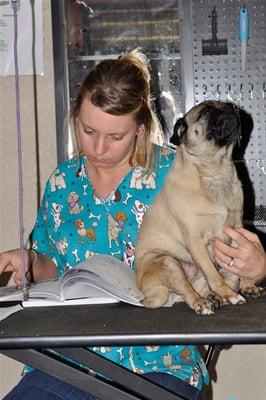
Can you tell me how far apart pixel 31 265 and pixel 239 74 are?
93cm

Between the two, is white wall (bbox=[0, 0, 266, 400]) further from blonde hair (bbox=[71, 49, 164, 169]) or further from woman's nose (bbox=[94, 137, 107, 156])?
woman's nose (bbox=[94, 137, 107, 156])

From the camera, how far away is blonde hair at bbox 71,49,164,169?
5.09 feet

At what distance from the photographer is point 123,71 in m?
1.61

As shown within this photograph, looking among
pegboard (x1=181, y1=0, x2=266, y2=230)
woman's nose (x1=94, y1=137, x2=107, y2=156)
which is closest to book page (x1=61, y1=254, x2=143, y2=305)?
woman's nose (x1=94, y1=137, x2=107, y2=156)

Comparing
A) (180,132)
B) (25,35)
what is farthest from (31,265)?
(25,35)

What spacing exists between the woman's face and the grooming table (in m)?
0.45

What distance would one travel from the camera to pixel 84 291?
1288mm

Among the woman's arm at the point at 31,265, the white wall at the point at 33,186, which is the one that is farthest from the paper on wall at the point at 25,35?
the woman's arm at the point at 31,265

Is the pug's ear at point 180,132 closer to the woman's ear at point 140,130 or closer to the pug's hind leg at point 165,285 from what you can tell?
the woman's ear at point 140,130

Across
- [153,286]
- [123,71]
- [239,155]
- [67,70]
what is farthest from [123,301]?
[67,70]

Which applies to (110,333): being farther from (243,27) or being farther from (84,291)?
(243,27)

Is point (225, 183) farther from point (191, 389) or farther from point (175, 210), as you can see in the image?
point (191, 389)

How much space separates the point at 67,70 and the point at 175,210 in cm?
79

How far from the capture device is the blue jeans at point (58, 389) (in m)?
1.30
